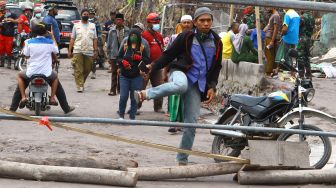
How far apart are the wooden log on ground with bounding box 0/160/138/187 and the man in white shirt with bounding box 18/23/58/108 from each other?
637cm

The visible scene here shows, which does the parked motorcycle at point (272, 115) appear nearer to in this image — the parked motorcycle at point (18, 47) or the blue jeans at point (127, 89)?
the blue jeans at point (127, 89)

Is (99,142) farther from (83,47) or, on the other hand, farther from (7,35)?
(7,35)

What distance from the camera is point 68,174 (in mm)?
7758

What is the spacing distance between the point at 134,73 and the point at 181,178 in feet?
19.4

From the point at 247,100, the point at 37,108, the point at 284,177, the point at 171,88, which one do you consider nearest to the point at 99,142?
the point at 247,100

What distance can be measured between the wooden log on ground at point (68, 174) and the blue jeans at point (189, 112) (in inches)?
54.5

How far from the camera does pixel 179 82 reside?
8.83 m

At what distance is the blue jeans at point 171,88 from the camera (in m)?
8.77

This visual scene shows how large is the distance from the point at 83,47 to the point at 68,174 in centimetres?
1036

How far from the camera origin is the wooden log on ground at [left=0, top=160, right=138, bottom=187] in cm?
775

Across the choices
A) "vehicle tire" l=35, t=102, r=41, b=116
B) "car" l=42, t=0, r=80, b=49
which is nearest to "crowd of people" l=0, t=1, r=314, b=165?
"vehicle tire" l=35, t=102, r=41, b=116

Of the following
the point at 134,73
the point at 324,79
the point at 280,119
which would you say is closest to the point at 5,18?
the point at 324,79

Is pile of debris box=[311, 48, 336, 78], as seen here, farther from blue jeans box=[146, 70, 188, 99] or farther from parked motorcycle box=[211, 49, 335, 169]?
blue jeans box=[146, 70, 188, 99]

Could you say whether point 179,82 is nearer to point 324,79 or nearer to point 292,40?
point 292,40
